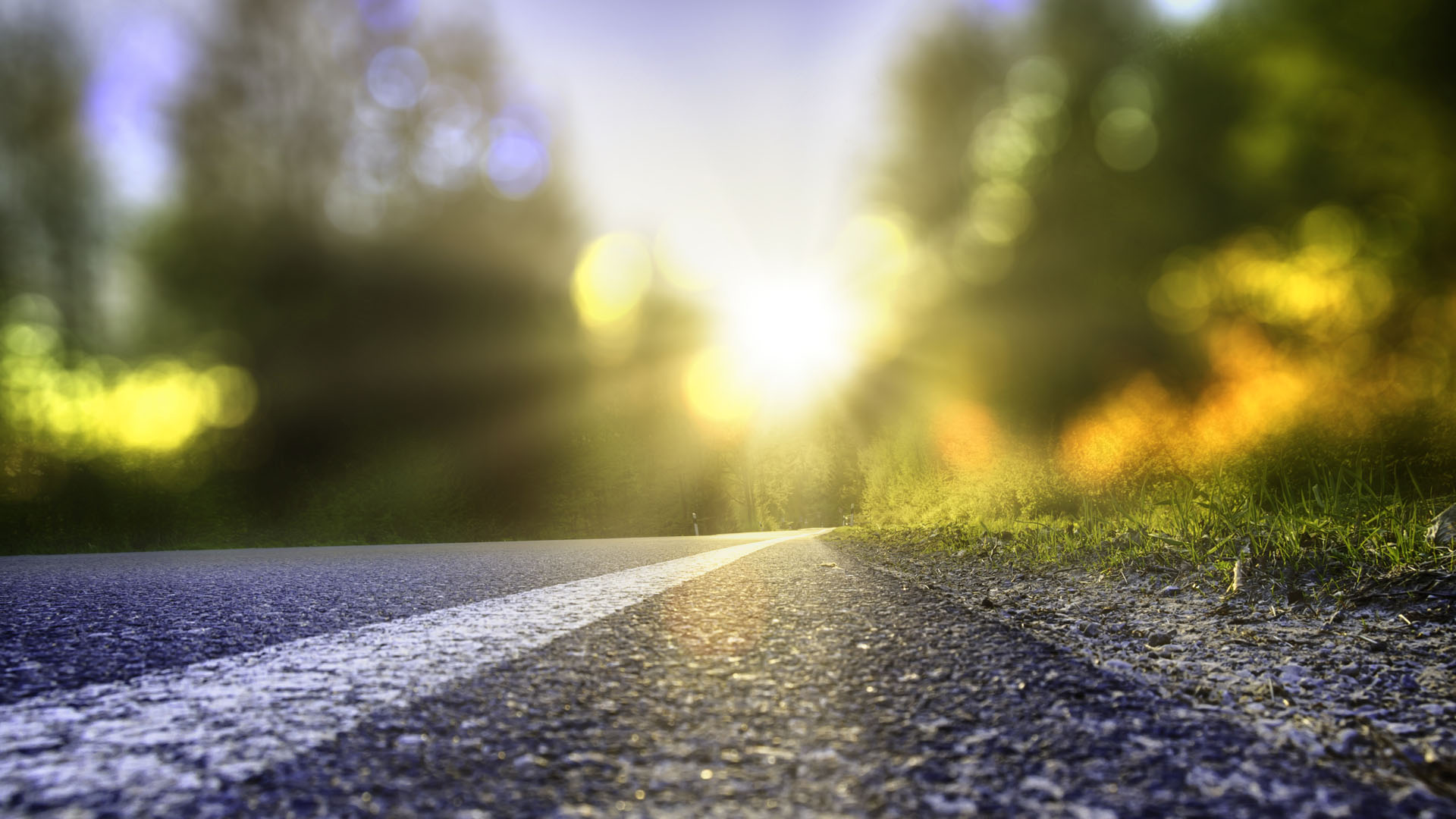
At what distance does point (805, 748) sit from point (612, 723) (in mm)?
351

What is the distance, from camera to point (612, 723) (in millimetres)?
1275

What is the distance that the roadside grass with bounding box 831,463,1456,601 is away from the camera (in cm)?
223

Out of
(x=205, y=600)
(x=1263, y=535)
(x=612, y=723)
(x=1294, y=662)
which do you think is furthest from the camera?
(x=205, y=600)

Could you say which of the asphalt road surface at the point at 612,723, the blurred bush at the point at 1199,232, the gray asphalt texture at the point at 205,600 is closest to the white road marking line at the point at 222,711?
the asphalt road surface at the point at 612,723

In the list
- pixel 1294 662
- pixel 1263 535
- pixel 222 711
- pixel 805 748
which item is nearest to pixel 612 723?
pixel 805 748

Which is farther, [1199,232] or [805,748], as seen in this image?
[1199,232]

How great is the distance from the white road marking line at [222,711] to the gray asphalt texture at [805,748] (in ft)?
0.28

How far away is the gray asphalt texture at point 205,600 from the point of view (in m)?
1.85

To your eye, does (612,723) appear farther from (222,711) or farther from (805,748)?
(222,711)

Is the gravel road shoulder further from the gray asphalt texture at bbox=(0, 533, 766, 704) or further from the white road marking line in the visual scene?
the gray asphalt texture at bbox=(0, 533, 766, 704)

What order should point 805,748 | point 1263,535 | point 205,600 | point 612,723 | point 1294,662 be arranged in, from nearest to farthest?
point 805,748, point 612,723, point 1294,662, point 1263,535, point 205,600

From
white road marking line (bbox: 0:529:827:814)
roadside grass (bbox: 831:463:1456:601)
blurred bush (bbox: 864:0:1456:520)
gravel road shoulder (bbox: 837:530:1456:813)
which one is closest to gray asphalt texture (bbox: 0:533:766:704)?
white road marking line (bbox: 0:529:827:814)

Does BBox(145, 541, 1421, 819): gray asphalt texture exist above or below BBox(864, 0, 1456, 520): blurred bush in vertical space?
below

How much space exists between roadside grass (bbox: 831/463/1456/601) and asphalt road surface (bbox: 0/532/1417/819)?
1.11 metres
